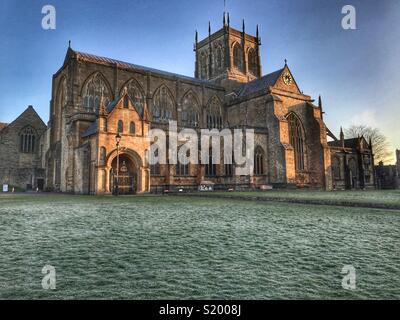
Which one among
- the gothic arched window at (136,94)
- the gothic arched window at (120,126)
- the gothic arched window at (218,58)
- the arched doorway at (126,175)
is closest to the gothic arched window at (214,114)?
the gothic arched window at (136,94)

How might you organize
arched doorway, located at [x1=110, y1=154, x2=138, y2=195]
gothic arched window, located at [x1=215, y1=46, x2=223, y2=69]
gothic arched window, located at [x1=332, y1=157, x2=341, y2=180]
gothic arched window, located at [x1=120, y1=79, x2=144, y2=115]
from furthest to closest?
gothic arched window, located at [x1=215, y1=46, x2=223, y2=69] < gothic arched window, located at [x1=332, y1=157, x2=341, y2=180] < gothic arched window, located at [x1=120, y1=79, x2=144, y2=115] < arched doorway, located at [x1=110, y1=154, x2=138, y2=195]

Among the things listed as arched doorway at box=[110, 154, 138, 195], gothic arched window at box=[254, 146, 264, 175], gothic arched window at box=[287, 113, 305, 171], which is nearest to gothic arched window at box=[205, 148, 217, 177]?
gothic arched window at box=[254, 146, 264, 175]

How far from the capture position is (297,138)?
118ft

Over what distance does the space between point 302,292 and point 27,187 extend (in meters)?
44.3

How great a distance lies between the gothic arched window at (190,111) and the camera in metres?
38.9

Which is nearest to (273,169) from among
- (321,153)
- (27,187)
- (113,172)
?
(321,153)

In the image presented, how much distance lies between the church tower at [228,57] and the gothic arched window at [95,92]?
69.1 feet

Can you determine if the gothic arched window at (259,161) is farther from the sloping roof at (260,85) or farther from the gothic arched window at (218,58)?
the gothic arched window at (218,58)

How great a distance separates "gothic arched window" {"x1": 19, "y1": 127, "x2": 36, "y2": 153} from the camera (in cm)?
4062

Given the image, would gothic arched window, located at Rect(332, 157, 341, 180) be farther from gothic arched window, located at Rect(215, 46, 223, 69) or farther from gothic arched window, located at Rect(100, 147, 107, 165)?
gothic arched window, located at Rect(100, 147, 107, 165)

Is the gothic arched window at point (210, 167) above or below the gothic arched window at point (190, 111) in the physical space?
below

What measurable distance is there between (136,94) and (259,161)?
17.5 metres
